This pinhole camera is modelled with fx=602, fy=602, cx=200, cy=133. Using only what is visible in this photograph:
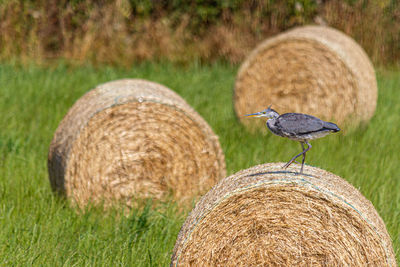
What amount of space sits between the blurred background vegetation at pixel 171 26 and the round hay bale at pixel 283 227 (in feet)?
28.3

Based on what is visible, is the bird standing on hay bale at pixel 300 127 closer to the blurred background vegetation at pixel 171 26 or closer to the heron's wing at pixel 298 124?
the heron's wing at pixel 298 124

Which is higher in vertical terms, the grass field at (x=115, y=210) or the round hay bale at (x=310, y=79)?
the round hay bale at (x=310, y=79)

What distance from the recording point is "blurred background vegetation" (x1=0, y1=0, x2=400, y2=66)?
12164 millimetres

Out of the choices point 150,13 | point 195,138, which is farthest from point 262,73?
point 150,13

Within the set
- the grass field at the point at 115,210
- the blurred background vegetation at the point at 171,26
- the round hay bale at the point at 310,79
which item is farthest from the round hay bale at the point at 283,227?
the blurred background vegetation at the point at 171,26

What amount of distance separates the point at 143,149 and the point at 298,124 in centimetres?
241

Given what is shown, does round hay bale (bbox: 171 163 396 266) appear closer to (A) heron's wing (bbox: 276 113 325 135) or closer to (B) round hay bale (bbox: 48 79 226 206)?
(A) heron's wing (bbox: 276 113 325 135)

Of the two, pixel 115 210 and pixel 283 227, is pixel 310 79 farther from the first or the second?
pixel 283 227

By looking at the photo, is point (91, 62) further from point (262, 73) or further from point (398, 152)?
point (398, 152)

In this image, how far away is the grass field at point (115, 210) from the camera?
14.9ft

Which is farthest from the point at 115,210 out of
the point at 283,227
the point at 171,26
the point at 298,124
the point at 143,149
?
the point at 171,26

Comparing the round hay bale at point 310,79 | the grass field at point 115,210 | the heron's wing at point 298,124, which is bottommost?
the grass field at point 115,210

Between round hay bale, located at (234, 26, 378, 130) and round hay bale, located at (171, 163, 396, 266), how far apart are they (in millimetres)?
4151

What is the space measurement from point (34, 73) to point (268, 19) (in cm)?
534
